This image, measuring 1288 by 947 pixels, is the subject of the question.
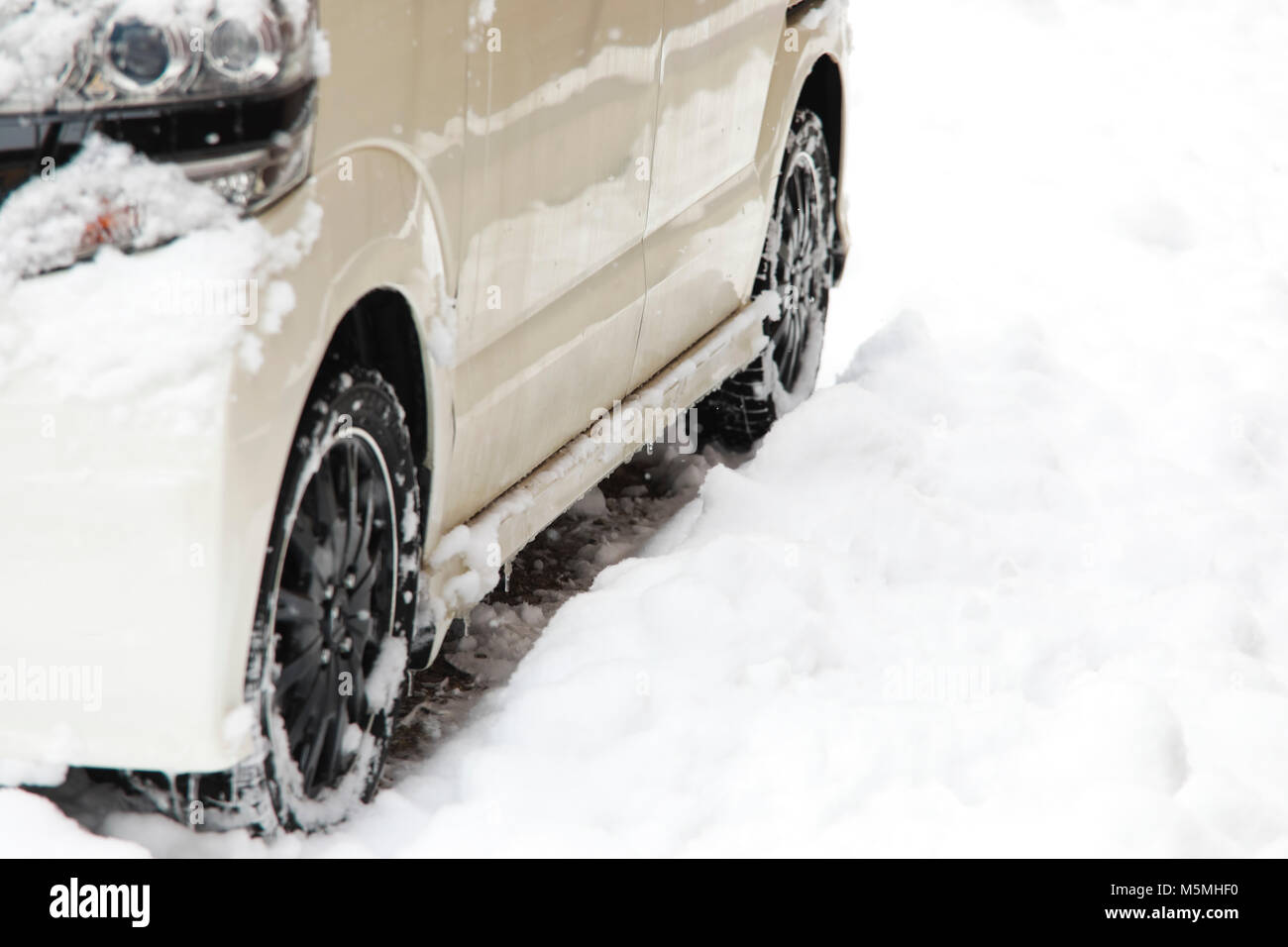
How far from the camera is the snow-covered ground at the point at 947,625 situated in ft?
8.83

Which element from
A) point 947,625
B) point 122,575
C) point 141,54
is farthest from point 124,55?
point 947,625

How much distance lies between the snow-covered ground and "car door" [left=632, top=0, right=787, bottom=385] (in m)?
0.43

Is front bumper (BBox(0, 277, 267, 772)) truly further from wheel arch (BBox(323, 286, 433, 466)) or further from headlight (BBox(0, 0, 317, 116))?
wheel arch (BBox(323, 286, 433, 466))

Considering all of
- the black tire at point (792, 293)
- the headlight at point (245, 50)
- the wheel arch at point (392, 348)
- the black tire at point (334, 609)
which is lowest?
the black tire at point (792, 293)

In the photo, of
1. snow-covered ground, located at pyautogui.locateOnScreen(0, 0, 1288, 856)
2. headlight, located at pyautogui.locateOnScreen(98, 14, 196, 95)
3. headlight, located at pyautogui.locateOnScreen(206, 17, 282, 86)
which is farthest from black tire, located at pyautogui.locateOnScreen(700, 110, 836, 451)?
headlight, located at pyautogui.locateOnScreen(98, 14, 196, 95)

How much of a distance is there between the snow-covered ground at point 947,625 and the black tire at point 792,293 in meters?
0.25

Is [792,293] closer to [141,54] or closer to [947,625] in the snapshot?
[947,625]

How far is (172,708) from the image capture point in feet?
7.06

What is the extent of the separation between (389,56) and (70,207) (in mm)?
584

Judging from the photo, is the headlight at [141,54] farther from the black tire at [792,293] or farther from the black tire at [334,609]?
the black tire at [792,293]

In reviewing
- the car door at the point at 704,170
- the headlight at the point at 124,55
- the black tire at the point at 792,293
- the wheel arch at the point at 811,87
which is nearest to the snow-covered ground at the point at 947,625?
the black tire at the point at 792,293

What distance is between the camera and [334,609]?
8.58 ft

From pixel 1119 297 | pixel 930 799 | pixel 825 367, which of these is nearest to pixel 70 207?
pixel 930 799

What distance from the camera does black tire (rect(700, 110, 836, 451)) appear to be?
498 centimetres
